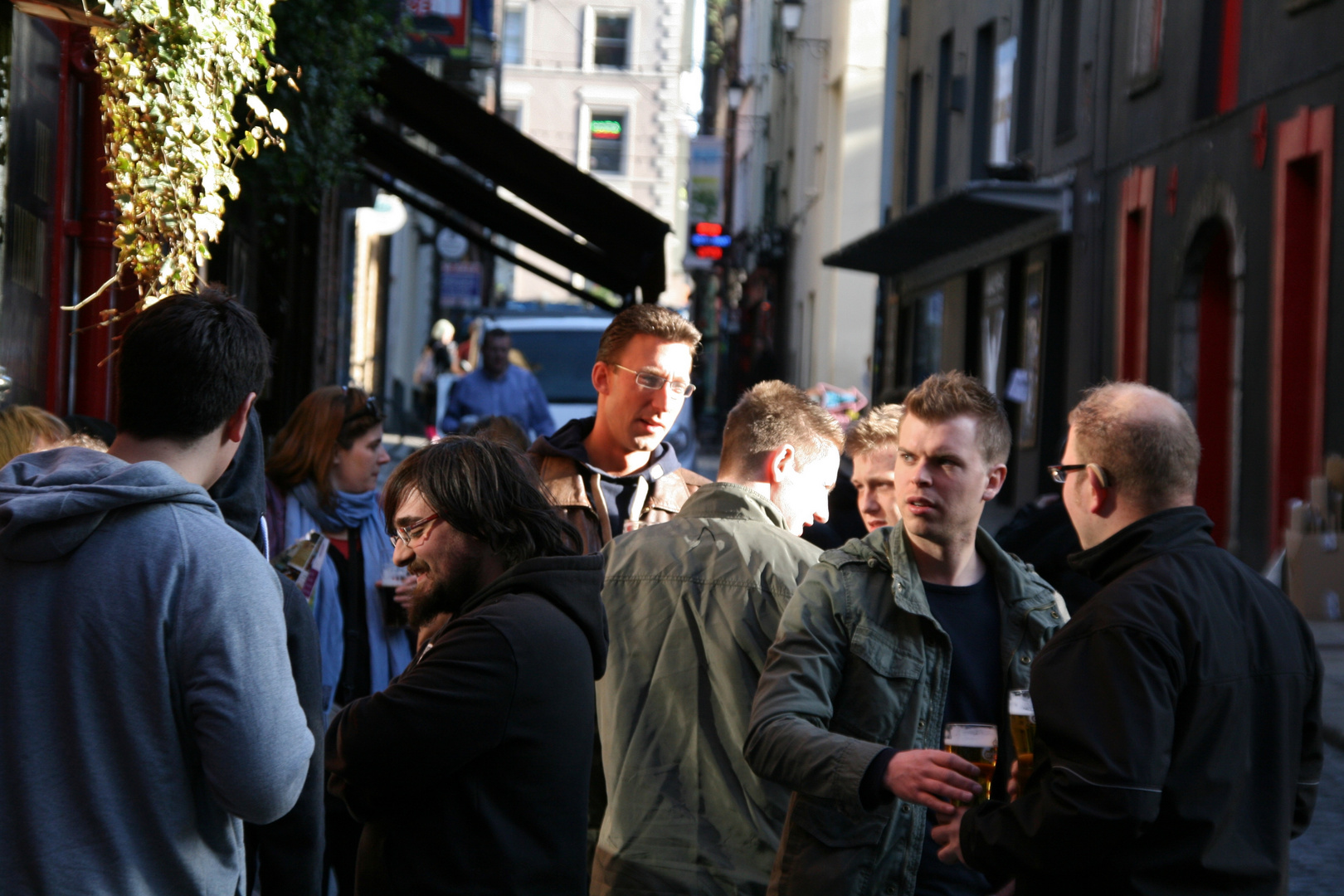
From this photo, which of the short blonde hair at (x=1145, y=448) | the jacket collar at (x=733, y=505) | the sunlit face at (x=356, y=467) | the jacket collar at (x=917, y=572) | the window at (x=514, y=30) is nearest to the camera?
the short blonde hair at (x=1145, y=448)

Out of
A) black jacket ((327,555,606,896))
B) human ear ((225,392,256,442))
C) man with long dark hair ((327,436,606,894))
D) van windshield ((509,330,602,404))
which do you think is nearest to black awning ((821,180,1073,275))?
van windshield ((509,330,602,404))

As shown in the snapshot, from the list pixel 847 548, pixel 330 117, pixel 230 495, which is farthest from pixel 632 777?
pixel 330 117

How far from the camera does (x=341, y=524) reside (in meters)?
5.61

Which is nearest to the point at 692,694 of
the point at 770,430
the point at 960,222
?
the point at 770,430

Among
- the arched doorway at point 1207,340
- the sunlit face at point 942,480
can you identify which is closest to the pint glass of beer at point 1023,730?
the sunlit face at point 942,480

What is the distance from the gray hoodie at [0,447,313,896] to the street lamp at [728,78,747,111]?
4364 cm

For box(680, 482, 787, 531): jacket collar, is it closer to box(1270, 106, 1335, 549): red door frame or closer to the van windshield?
box(1270, 106, 1335, 549): red door frame

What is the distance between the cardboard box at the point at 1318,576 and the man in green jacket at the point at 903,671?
7.83 metres

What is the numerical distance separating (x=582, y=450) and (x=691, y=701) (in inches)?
49.3

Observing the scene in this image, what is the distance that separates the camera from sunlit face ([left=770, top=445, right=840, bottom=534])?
13.5ft

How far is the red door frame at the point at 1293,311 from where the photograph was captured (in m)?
12.2

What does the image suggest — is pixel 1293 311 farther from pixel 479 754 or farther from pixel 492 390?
pixel 479 754

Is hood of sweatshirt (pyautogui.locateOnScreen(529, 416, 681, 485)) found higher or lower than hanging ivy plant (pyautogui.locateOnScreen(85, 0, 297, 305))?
lower

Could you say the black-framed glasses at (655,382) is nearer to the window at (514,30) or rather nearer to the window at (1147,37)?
the window at (1147,37)
